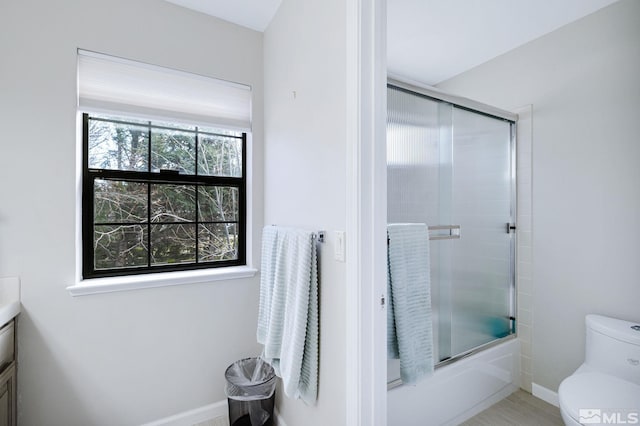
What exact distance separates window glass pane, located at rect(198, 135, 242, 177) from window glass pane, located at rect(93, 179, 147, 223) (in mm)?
365

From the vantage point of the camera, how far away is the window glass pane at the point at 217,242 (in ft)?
6.23

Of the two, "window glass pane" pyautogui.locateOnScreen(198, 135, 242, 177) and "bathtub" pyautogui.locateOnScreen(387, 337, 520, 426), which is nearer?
"bathtub" pyautogui.locateOnScreen(387, 337, 520, 426)

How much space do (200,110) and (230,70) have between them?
1.07ft

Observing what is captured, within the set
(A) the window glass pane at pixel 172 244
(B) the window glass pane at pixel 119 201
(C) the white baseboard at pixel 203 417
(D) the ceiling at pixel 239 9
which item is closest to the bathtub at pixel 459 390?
(C) the white baseboard at pixel 203 417

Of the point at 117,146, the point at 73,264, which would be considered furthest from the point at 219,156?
the point at 73,264

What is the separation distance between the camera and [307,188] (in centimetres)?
144

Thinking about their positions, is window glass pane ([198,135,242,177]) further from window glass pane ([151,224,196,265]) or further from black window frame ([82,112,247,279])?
window glass pane ([151,224,196,265])

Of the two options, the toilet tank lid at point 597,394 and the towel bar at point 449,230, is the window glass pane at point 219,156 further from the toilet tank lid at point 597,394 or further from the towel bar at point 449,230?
the toilet tank lid at point 597,394

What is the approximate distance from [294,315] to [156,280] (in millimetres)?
855

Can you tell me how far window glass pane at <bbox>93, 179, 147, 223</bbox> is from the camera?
1.64m

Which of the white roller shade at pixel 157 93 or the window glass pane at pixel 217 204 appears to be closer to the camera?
the white roller shade at pixel 157 93

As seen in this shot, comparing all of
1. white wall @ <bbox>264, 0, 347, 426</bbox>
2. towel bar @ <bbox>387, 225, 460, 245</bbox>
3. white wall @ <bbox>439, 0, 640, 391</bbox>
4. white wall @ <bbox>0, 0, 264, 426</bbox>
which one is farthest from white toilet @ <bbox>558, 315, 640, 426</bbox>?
white wall @ <bbox>0, 0, 264, 426</bbox>

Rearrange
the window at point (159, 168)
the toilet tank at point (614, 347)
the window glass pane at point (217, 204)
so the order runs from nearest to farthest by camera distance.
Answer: the toilet tank at point (614, 347), the window at point (159, 168), the window glass pane at point (217, 204)

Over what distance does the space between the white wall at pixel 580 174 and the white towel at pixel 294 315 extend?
1705 millimetres
